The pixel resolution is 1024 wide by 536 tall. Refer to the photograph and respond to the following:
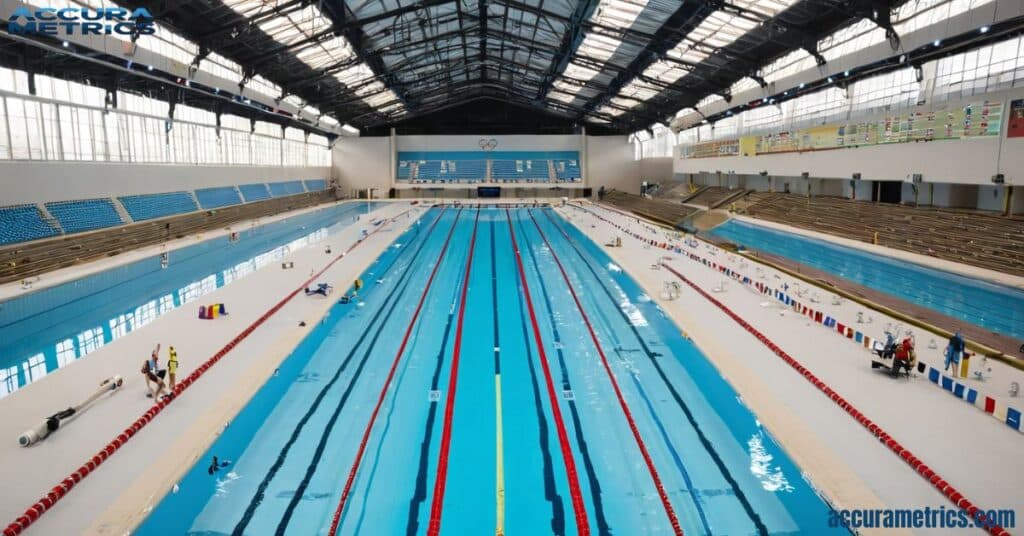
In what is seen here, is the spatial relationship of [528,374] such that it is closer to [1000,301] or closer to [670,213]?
[1000,301]

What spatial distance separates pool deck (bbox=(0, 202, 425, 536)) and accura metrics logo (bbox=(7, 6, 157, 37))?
718 cm

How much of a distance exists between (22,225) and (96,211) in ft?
10.5

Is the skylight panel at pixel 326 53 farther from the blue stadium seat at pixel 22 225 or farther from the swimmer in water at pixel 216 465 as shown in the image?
the swimmer in water at pixel 216 465

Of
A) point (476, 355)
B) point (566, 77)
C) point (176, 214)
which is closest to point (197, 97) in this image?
point (176, 214)

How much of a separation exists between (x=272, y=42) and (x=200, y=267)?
30.1ft

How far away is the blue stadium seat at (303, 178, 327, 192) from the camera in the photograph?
40.3 m

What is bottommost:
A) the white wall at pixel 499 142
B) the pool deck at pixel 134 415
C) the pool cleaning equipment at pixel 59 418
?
the pool deck at pixel 134 415

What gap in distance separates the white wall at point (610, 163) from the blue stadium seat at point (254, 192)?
80.7 ft

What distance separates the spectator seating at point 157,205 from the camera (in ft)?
66.1

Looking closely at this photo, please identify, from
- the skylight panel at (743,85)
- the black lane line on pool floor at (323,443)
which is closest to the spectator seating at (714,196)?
the skylight panel at (743,85)

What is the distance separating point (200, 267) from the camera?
15805mm

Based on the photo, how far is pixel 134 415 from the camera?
6.30 meters

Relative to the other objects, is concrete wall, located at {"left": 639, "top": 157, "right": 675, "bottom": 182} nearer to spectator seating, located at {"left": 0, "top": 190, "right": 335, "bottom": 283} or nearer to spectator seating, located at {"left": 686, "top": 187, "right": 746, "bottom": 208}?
spectator seating, located at {"left": 686, "top": 187, "right": 746, "bottom": 208}

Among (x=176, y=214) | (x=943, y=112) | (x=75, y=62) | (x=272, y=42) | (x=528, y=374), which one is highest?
(x=272, y=42)
